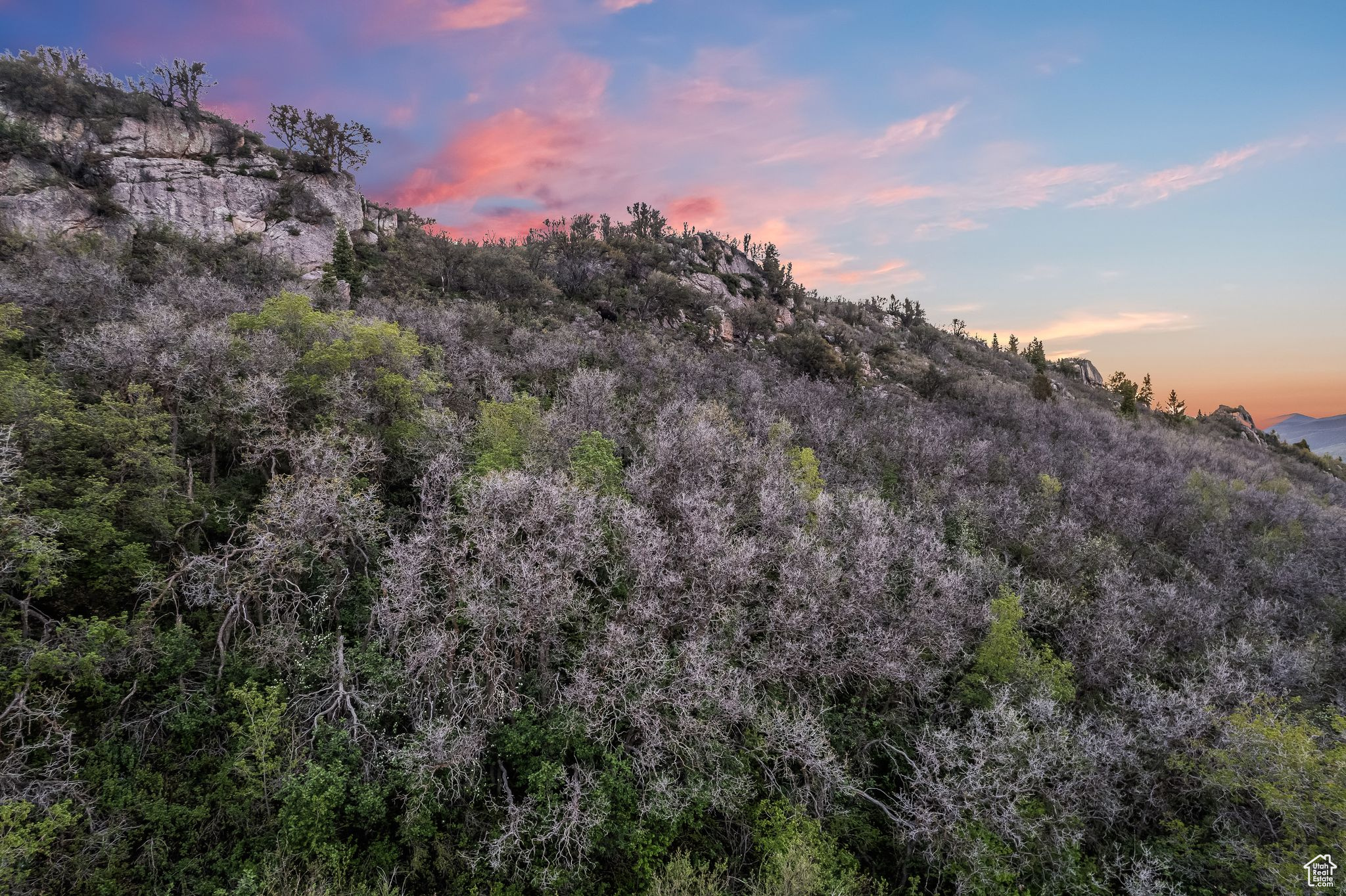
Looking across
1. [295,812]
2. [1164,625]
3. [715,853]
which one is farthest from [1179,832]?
[295,812]

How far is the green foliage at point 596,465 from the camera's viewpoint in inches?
816

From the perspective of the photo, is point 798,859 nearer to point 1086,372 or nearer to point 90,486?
point 90,486

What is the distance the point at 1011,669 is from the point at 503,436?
74.3 feet

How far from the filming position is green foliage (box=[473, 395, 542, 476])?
67.6 ft

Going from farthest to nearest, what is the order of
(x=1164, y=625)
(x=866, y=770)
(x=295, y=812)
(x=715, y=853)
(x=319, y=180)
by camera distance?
1. (x=319, y=180)
2. (x=1164, y=625)
3. (x=866, y=770)
4. (x=715, y=853)
5. (x=295, y=812)

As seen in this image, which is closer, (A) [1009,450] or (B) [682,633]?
(B) [682,633]

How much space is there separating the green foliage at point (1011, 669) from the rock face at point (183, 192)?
56521mm

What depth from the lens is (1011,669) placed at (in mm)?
18484

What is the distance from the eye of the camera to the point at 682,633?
17.5 m

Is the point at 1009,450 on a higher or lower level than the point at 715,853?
higher

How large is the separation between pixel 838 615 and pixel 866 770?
526cm

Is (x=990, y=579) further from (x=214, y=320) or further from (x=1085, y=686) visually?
(x=214, y=320)

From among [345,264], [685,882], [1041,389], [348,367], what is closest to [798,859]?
[685,882]

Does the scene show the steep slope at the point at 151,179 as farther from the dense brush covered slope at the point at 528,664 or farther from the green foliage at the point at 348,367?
the green foliage at the point at 348,367
